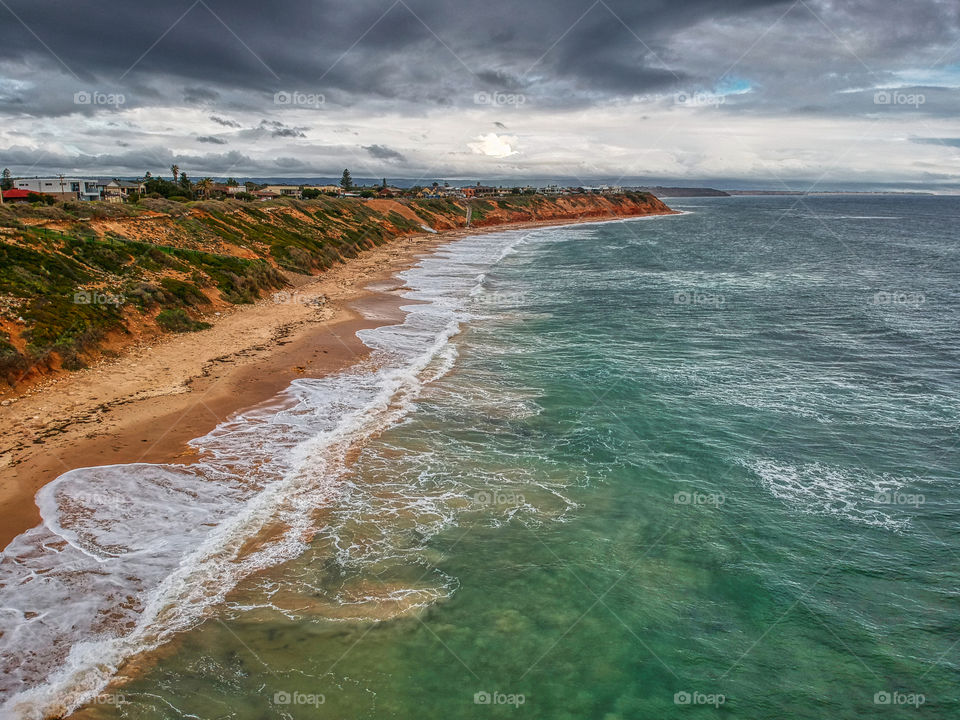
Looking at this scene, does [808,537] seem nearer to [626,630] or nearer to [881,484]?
[881,484]

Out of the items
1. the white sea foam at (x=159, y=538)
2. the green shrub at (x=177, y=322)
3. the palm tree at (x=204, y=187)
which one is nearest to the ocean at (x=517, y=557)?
the white sea foam at (x=159, y=538)

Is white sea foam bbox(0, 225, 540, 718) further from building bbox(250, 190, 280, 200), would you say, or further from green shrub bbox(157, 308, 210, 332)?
building bbox(250, 190, 280, 200)

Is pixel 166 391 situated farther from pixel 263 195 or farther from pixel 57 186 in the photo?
pixel 263 195

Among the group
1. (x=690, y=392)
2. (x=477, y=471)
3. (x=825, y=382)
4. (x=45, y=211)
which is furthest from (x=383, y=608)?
(x=45, y=211)

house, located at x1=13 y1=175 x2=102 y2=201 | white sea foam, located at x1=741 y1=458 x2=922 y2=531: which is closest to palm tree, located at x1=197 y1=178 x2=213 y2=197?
house, located at x1=13 y1=175 x2=102 y2=201

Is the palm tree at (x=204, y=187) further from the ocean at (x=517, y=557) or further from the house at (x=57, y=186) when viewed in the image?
the ocean at (x=517, y=557)
